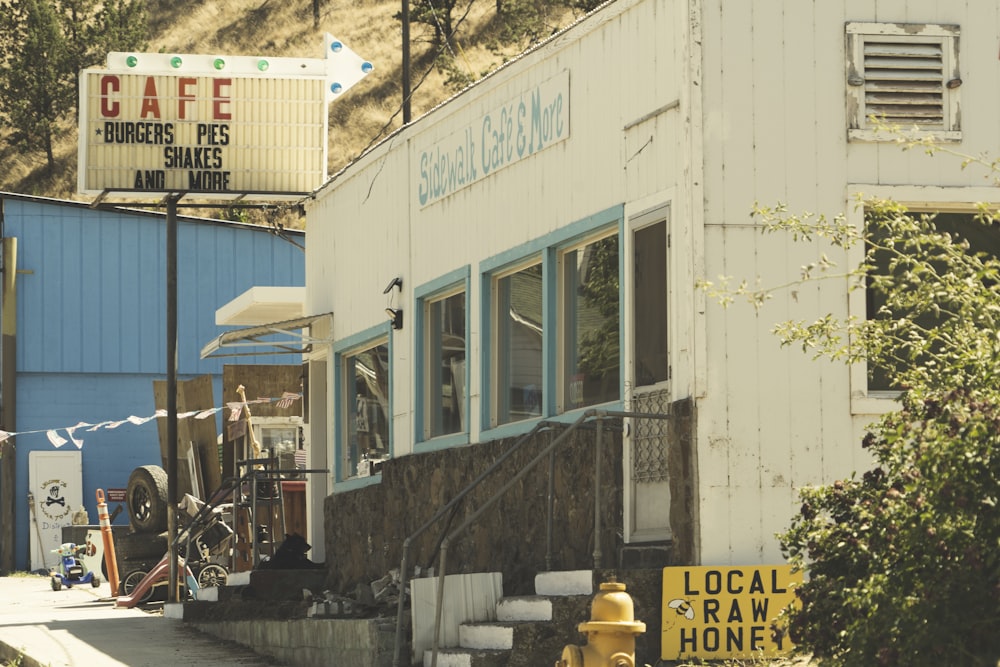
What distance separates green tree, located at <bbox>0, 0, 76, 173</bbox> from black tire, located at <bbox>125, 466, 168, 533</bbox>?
34.4 metres

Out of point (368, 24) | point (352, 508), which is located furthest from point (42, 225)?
point (368, 24)

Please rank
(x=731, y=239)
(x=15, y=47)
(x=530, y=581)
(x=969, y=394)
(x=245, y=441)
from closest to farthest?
(x=969, y=394)
(x=731, y=239)
(x=530, y=581)
(x=245, y=441)
(x=15, y=47)

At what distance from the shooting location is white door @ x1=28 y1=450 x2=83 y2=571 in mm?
34406

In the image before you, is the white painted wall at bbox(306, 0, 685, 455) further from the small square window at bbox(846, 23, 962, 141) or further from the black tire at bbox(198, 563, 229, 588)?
the black tire at bbox(198, 563, 229, 588)

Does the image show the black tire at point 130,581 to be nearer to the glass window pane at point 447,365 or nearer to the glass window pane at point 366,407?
the glass window pane at point 366,407

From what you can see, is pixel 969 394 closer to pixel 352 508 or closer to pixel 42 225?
pixel 352 508

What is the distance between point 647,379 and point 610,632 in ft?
10.4

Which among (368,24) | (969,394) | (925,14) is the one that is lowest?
(969,394)

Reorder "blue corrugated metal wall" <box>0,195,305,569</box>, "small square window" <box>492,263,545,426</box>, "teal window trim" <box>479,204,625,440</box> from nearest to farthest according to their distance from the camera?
"teal window trim" <box>479,204,625,440</box>
"small square window" <box>492,263,545,426</box>
"blue corrugated metal wall" <box>0,195,305,569</box>

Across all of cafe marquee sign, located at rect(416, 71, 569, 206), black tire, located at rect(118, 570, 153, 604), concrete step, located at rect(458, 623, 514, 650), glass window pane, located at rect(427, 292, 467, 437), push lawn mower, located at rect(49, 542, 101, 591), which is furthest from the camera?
push lawn mower, located at rect(49, 542, 101, 591)

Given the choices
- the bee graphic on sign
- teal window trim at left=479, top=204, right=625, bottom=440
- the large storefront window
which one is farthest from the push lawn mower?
the bee graphic on sign

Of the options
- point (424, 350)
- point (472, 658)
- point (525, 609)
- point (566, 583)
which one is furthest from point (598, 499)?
point (424, 350)

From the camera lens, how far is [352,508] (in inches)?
702

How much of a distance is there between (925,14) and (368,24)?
6467 cm
